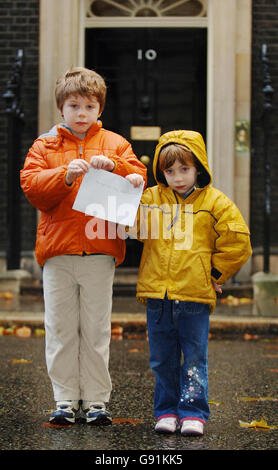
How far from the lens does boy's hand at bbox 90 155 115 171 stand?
3490mm

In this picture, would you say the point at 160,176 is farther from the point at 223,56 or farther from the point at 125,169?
the point at 223,56

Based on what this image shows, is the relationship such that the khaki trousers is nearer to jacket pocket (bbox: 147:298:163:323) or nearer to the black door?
jacket pocket (bbox: 147:298:163:323)

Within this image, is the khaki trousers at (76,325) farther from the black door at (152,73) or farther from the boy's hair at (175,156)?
the black door at (152,73)

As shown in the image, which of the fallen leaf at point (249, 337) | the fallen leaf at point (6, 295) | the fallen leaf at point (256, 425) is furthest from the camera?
the fallen leaf at point (6, 295)

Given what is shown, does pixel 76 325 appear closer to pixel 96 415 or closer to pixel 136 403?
pixel 96 415

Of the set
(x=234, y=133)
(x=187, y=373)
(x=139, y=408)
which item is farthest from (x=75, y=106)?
(x=234, y=133)

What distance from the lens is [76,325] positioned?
3689mm

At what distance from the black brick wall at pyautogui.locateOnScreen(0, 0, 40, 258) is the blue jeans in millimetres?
5699

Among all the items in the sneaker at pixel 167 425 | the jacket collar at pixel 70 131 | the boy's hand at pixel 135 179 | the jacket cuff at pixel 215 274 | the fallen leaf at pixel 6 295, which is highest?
the jacket collar at pixel 70 131

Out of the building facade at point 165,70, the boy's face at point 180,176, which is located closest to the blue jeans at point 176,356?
the boy's face at point 180,176

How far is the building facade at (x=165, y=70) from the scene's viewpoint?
8.90m

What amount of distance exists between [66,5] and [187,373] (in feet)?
21.0

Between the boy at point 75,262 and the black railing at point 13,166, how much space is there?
4866 millimetres

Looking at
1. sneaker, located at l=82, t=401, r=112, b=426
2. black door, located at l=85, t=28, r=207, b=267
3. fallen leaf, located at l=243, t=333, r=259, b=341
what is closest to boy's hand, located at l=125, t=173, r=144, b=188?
sneaker, located at l=82, t=401, r=112, b=426
